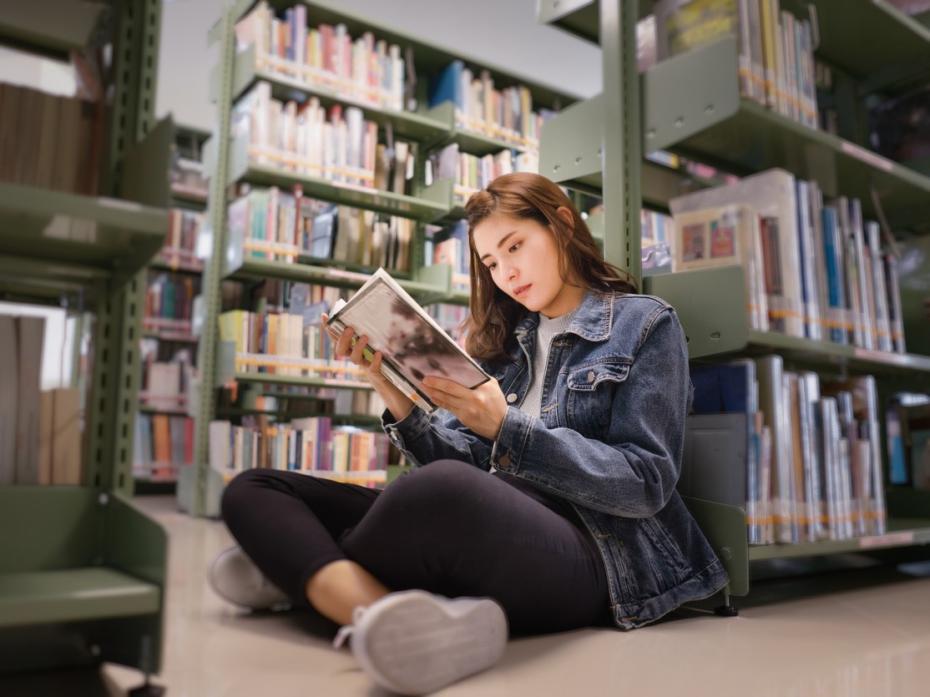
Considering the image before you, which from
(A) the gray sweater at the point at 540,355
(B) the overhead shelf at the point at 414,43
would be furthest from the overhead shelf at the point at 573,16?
(B) the overhead shelf at the point at 414,43

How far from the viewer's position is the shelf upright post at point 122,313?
1.12 m

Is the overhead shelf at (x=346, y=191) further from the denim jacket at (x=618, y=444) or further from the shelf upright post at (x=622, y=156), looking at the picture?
the denim jacket at (x=618, y=444)

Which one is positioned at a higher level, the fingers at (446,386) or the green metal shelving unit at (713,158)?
the green metal shelving unit at (713,158)

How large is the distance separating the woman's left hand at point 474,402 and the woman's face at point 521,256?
0.32 meters

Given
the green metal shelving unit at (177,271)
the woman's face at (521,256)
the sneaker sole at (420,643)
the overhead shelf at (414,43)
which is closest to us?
the sneaker sole at (420,643)

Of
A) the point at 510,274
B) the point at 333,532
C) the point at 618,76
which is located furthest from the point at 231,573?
the point at 618,76

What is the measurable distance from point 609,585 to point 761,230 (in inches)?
36.7

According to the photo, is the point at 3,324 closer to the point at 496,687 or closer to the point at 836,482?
the point at 496,687

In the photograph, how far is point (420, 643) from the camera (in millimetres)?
956

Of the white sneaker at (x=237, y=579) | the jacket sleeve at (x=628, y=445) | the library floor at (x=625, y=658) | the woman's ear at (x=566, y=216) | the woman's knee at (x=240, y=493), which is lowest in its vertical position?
the library floor at (x=625, y=658)

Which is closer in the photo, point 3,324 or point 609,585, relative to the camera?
point 3,324

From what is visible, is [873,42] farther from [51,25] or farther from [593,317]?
[51,25]

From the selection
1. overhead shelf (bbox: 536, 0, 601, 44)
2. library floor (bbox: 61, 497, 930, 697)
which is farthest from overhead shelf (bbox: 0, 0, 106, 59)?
overhead shelf (bbox: 536, 0, 601, 44)

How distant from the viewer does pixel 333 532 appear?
140cm
